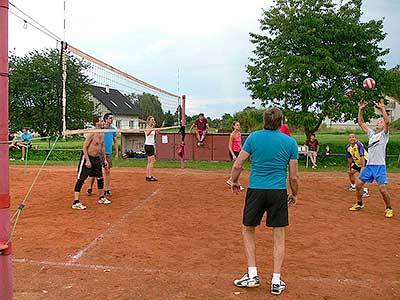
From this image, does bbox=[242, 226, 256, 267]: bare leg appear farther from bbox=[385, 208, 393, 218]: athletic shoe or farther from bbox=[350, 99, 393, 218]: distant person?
bbox=[385, 208, 393, 218]: athletic shoe

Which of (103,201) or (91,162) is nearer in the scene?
(91,162)

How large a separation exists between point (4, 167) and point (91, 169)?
20.5ft

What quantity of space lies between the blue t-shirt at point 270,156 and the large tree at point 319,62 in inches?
643

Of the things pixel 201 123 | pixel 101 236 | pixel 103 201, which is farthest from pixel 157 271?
pixel 201 123

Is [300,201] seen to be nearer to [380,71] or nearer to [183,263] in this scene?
[183,263]

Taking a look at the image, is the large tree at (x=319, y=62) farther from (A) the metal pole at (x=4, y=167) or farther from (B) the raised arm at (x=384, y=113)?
(A) the metal pole at (x=4, y=167)

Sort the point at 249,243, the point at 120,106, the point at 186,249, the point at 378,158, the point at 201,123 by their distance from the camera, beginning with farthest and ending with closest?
the point at 201,123 < the point at 120,106 < the point at 378,158 < the point at 186,249 < the point at 249,243

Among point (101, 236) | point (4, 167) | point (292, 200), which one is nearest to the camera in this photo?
point (4, 167)

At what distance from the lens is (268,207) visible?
15.3 feet

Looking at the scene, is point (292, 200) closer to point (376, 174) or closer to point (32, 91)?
point (376, 174)

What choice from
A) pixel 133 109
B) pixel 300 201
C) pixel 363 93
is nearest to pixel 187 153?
pixel 363 93

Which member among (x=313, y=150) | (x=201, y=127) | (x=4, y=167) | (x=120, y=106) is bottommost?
(x=313, y=150)

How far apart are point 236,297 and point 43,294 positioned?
1.93 meters

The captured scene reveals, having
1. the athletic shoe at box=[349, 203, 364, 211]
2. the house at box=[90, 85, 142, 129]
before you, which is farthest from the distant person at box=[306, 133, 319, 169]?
the athletic shoe at box=[349, 203, 364, 211]
